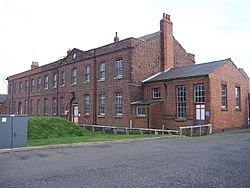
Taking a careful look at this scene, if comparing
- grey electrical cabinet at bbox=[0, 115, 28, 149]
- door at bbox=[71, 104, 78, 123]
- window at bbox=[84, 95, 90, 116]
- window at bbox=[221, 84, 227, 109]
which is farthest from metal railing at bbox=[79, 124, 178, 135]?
grey electrical cabinet at bbox=[0, 115, 28, 149]

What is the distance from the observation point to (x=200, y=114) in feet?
74.4

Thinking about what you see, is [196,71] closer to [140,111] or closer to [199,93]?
[199,93]

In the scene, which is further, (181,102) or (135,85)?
(135,85)

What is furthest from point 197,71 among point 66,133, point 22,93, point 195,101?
point 22,93

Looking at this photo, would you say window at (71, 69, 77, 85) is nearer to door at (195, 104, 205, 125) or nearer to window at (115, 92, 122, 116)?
window at (115, 92, 122, 116)

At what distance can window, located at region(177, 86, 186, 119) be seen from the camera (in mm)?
23875

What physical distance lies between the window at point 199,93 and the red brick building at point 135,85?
0.79 ft

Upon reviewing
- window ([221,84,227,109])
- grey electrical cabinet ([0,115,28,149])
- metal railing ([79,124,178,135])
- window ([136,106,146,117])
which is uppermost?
window ([221,84,227,109])

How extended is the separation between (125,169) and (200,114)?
15505mm

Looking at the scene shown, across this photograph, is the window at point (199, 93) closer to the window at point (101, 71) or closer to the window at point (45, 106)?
the window at point (101, 71)

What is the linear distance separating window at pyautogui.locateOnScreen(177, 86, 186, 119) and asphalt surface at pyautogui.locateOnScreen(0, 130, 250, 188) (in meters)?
12.4

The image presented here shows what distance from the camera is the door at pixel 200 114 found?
2247cm

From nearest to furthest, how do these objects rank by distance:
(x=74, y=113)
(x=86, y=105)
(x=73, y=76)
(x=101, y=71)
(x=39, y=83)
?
(x=101, y=71), (x=86, y=105), (x=74, y=113), (x=73, y=76), (x=39, y=83)

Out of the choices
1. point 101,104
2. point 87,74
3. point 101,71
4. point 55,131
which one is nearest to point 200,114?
point 55,131
